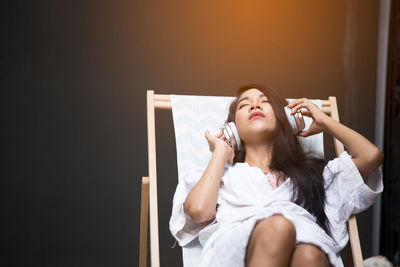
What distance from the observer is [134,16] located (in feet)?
9.30

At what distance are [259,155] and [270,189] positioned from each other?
0.69 ft

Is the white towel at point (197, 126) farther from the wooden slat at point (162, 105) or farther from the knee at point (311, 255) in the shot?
the knee at point (311, 255)

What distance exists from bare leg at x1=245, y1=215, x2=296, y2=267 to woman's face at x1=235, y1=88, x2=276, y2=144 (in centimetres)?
50

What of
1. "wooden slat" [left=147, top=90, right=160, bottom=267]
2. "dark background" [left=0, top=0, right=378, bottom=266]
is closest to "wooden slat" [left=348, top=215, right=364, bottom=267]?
"wooden slat" [left=147, top=90, right=160, bottom=267]

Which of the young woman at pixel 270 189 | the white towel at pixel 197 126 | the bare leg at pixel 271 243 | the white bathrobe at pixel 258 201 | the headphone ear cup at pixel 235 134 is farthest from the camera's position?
the white towel at pixel 197 126

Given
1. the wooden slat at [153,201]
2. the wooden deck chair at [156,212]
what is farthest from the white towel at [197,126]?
the wooden slat at [153,201]

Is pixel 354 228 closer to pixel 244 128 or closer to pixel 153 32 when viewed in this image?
pixel 244 128

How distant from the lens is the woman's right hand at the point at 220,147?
1.84 metres

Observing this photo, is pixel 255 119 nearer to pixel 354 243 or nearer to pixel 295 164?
pixel 295 164

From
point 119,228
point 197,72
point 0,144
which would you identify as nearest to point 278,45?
point 197,72

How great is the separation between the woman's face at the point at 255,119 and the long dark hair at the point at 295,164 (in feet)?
0.08

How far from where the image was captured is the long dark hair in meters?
1.81

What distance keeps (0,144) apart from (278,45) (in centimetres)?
161

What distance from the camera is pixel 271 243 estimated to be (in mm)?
1403
